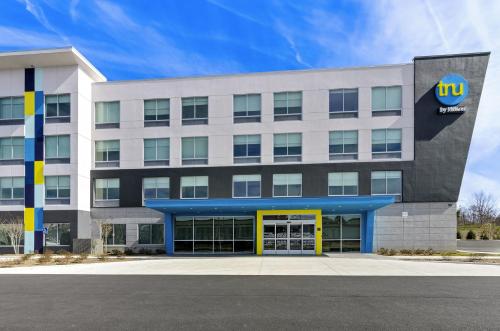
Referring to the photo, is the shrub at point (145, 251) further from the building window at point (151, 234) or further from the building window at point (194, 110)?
the building window at point (194, 110)

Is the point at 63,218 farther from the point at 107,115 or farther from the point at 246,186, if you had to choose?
the point at 246,186

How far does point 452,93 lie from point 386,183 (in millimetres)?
7768

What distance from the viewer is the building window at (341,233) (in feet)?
93.7

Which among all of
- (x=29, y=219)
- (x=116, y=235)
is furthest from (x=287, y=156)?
(x=29, y=219)

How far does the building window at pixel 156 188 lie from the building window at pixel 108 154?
288 cm

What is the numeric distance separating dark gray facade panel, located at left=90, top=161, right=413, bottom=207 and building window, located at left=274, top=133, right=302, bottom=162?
0.62 metres

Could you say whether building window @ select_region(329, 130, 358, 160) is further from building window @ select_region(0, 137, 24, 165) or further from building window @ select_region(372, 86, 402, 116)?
building window @ select_region(0, 137, 24, 165)

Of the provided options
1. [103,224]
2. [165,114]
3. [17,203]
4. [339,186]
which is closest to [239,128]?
[165,114]

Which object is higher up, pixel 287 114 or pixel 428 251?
pixel 287 114

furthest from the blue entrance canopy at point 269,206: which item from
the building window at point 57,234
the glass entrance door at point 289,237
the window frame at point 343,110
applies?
the building window at point 57,234

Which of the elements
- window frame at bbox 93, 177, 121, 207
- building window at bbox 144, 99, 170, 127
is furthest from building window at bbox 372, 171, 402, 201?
window frame at bbox 93, 177, 121, 207

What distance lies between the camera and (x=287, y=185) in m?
30.0

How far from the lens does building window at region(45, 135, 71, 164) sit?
30578 millimetres

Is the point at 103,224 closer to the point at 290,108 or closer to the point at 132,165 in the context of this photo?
the point at 132,165
